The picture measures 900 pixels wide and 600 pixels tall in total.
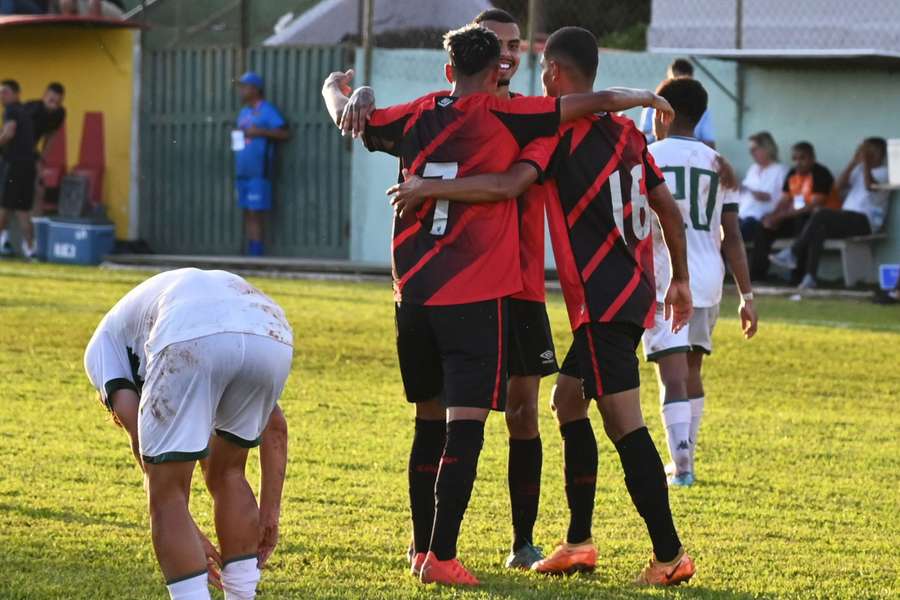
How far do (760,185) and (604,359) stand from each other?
14101mm

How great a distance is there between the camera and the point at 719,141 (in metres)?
20.6

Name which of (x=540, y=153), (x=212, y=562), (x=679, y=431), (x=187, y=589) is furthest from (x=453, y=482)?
(x=679, y=431)

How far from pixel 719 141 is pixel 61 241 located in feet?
29.0

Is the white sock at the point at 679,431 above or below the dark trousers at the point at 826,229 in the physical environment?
below

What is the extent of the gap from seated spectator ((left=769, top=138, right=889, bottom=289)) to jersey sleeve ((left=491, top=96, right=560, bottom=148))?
1350cm

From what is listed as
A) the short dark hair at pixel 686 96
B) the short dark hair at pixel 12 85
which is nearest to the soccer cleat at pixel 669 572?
the short dark hair at pixel 686 96

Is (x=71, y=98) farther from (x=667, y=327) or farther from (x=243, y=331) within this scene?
(x=243, y=331)

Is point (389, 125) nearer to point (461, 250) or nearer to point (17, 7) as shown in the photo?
point (461, 250)

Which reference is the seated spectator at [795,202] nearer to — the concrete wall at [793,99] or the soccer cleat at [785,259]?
the soccer cleat at [785,259]

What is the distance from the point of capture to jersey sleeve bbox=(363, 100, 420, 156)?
597cm

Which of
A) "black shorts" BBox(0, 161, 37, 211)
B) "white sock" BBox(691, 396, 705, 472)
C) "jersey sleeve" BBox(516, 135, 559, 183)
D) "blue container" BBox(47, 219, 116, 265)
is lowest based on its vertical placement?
"blue container" BBox(47, 219, 116, 265)

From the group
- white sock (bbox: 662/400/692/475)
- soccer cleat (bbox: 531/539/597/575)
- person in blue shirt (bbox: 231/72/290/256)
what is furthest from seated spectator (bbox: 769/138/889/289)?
soccer cleat (bbox: 531/539/597/575)

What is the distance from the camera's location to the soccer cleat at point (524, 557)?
625 cm

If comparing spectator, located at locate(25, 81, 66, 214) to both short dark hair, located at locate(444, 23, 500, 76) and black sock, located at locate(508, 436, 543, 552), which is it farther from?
short dark hair, located at locate(444, 23, 500, 76)
